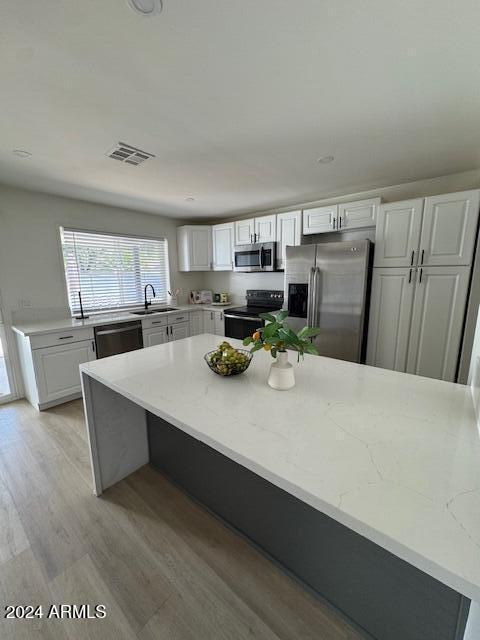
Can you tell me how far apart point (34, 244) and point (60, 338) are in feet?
3.81

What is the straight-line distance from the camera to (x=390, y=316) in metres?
2.72

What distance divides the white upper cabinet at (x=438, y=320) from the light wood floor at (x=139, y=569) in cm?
224

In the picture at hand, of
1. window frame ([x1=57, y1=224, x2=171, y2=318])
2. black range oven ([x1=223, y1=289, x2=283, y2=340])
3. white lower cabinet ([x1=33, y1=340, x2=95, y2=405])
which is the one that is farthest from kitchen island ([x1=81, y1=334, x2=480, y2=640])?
window frame ([x1=57, y1=224, x2=171, y2=318])

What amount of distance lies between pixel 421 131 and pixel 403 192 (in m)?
1.24

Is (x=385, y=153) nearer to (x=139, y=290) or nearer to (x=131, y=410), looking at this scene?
(x=131, y=410)

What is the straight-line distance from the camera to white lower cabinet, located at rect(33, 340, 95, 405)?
2.66 m

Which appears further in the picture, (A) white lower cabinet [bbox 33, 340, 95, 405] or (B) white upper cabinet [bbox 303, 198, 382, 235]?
(B) white upper cabinet [bbox 303, 198, 382, 235]

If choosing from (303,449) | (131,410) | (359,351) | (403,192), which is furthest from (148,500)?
(403,192)

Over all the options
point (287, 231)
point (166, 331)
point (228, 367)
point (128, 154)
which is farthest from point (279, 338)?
point (166, 331)

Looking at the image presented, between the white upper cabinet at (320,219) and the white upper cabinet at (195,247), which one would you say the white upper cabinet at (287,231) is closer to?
the white upper cabinet at (320,219)

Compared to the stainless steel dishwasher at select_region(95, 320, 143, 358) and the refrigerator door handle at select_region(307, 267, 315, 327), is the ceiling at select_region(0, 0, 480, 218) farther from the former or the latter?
the stainless steel dishwasher at select_region(95, 320, 143, 358)

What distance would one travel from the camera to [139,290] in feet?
13.5

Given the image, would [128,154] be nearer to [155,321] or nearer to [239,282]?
[155,321]

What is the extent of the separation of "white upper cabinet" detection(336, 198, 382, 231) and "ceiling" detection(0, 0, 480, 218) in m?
0.39
